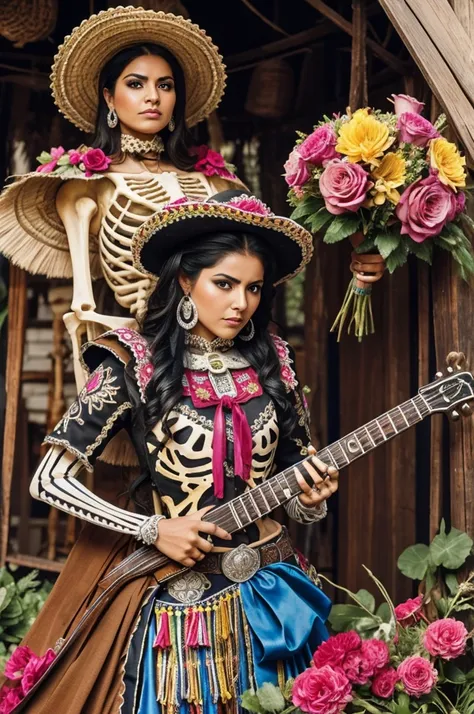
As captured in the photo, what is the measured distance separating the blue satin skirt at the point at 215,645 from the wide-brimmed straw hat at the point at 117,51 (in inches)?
66.4

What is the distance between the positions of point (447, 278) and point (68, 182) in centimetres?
130

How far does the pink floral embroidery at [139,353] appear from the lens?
10.6 feet

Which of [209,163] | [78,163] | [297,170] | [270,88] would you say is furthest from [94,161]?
[270,88]

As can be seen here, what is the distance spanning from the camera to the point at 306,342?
495 cm

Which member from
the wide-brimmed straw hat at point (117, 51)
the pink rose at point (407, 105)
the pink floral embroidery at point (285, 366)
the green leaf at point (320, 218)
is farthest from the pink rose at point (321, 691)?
the wide-brimmed straw hat at point (117, 51)

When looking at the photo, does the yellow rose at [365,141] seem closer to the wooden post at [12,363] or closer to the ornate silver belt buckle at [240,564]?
the ornate silver belt buckle at [240,564]

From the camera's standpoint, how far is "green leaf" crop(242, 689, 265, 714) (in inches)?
122

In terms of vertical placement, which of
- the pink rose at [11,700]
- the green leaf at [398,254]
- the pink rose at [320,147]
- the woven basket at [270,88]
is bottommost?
the pink rose at [11,700]

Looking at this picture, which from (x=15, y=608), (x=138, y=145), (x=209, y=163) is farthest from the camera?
(x=15, y=608)

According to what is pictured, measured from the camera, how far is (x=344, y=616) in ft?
12.1

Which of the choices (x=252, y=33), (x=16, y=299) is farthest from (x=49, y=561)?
(x=252, y=33)

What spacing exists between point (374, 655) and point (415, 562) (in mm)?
381

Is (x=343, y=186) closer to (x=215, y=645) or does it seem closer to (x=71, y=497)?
(x=71, y=497)

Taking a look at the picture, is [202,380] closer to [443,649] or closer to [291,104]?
[443,649]
